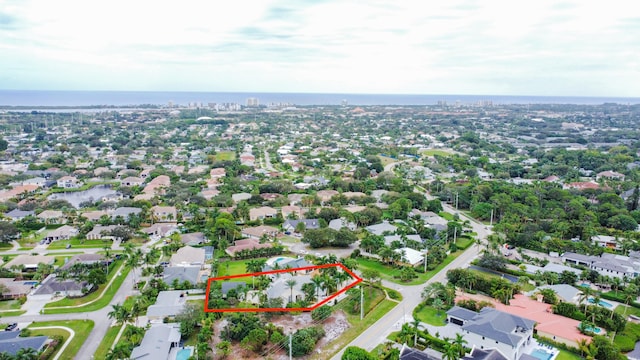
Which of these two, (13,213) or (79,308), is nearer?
(79,308)

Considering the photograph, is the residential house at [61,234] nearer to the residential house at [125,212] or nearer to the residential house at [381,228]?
the residential house at [125,212]

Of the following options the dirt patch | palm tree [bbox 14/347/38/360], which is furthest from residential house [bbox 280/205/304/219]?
palm tree [bbox 14/347/38/360]

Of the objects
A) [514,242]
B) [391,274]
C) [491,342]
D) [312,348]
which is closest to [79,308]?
[312,348]

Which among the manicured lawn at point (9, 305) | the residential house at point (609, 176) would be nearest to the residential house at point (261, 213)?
the manicured lawn at point (9, 305)

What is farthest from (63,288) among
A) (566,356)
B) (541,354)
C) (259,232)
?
(566,356)

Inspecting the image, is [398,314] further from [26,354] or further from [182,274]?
[26,354]

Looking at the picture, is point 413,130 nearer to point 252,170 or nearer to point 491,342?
point 252,170

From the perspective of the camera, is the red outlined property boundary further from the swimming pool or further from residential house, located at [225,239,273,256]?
the swimming pool
